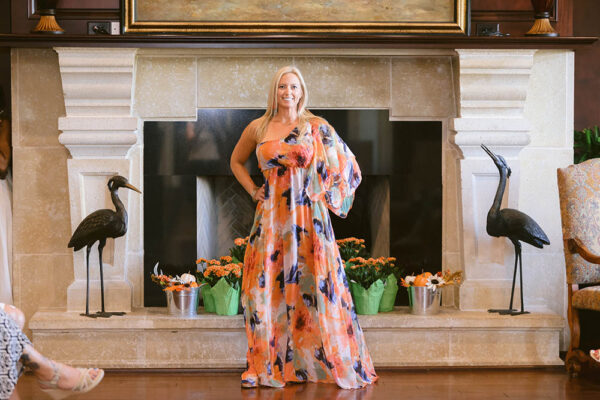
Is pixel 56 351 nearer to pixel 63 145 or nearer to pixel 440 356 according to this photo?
pixel 63 145

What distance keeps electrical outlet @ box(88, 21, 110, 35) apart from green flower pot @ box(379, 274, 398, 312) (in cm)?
206

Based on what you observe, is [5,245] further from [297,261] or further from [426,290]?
[426,290]

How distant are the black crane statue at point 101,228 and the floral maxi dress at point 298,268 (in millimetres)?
805

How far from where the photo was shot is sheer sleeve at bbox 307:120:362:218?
389 centimetres

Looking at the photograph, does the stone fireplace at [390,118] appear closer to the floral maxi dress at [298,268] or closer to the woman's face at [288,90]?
the floral maxi dress at [298,268]

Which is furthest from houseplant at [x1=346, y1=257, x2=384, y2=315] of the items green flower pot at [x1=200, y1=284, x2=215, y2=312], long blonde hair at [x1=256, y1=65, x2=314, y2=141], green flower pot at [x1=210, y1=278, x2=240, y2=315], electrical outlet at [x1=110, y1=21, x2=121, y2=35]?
electrical outlet at [x1=110, y1=21, x2=121, y2=35]

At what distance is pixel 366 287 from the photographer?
14.3 ft

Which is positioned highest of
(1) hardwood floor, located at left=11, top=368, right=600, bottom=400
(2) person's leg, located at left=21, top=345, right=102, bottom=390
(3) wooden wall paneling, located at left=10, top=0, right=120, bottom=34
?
(3) wooden wall paneling, located at left=10, top=0, right=120, bottom=34

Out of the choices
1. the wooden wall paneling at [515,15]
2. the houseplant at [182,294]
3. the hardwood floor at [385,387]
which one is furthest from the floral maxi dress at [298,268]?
the wooden wall paneling at [515,15]

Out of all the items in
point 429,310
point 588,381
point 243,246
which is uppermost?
point 243,246

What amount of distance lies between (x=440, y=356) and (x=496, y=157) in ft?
3.67

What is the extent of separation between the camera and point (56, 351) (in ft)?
14.0

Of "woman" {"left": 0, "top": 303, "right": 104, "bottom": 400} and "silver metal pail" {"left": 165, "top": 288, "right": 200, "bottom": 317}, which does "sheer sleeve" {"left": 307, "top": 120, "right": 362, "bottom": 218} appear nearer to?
"silver metal pail" {"left": 165, "top": 288, "right": 200, "bottom": 317}

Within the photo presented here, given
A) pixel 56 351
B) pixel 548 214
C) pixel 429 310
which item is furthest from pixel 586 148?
pixel 56 351
